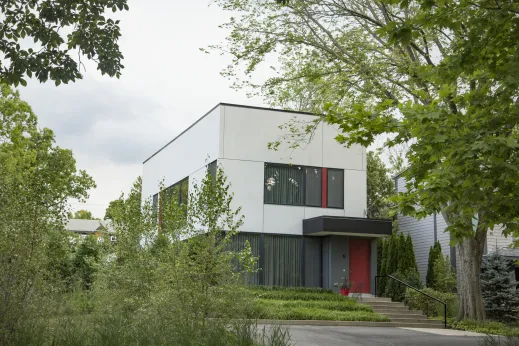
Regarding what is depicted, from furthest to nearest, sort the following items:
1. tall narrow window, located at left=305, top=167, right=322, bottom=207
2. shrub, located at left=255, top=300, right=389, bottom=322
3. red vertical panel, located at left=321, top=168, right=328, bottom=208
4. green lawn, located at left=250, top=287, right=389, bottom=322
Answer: red vertical panel, located at left=321, top=168, right=328, bottom=208
tall narrow window, located at left=305, top=167, right=322, bottom=207
green lawn, located at left=250, top=287, right=389, bottom=322
shrub, located at left=255, top=300, right=389, bottom=322

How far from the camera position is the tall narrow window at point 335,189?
1009 inches

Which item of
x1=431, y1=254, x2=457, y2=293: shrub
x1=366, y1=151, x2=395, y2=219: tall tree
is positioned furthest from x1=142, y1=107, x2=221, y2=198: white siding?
x1=366, y1=151, x2=395, y2=219: tall tree

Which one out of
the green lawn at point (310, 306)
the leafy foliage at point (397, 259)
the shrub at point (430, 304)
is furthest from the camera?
the leafy foliage at point (397, 259)

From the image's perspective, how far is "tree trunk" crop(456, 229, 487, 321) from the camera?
20.0m

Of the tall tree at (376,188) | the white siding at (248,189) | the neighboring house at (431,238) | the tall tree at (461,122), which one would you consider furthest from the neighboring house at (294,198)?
the tall tree at (376,188)

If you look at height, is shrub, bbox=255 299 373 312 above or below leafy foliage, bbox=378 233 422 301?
below

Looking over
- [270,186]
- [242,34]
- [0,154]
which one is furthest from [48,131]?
[242,34]

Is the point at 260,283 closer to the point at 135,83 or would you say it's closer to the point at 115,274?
the point at 115,274

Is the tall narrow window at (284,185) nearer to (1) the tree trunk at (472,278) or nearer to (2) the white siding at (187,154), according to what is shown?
(2) the white siding at (187,154)

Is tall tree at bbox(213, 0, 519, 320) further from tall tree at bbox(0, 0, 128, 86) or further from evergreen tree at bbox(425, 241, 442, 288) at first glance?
evergreen tree at bbox(425, 241, 442, 288)

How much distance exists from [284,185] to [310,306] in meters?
5.71

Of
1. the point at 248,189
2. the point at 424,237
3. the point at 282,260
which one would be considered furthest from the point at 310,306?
the point at 424,237

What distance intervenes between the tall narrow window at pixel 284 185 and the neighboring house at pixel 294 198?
40 millimetres

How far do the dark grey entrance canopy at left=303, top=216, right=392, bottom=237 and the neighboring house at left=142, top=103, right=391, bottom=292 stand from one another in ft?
0.12
